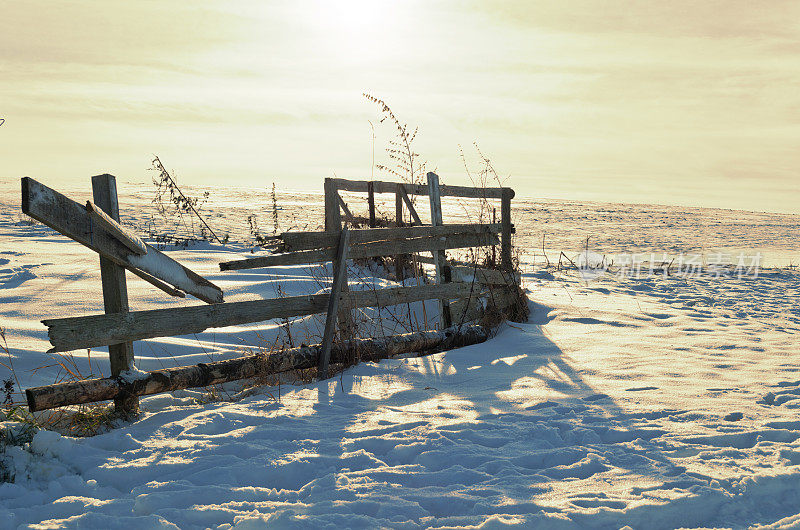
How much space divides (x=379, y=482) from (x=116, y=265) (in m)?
2.27

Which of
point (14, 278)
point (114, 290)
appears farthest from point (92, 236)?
point (14, 278)

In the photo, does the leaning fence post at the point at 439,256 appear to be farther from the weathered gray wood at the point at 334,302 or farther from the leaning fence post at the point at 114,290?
the leaning fence post at the point at 114,290

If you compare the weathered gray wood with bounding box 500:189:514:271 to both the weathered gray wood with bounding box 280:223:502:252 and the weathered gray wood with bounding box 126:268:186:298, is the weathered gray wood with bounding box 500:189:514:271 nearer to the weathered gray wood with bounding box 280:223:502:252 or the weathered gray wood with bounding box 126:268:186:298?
the weathered gray wood with bounding box 280:223:502:252

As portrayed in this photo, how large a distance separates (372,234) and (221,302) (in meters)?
1.73

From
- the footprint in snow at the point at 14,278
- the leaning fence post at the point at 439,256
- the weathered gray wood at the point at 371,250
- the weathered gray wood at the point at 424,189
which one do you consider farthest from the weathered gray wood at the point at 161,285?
the footprint in snow at the point at 14,278

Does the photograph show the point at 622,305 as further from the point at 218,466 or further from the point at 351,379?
the point at 218,466

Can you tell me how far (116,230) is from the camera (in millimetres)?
3463

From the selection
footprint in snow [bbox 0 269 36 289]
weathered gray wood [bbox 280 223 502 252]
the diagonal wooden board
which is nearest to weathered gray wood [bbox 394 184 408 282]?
weathered gray wood [bbox 280 223 502 252]

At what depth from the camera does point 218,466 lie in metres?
3.18

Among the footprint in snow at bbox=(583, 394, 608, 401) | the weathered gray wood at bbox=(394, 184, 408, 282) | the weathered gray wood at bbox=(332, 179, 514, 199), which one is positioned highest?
the weathered gray wood at bbox=(332, 179, 514, 199)

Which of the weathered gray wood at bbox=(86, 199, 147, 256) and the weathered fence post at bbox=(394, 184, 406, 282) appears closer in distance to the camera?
the weathered gray wood at bbox=(86, 199, 147, 256)

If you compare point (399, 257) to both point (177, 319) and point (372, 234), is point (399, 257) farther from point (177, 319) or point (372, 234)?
point (177, 319)

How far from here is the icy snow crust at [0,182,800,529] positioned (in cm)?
272

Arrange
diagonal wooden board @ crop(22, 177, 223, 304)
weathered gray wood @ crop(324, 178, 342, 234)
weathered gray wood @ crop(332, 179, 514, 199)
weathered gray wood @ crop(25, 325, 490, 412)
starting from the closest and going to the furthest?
diagonal wooden board @ crop(22, 177, 223, 304) < weathered gray wood @ crop(25, 325, 490, 412) < weathered gray wood @ crop(332, 179, 514, 199) < weathered gray wood @ crop(324, 178, 342, 234)
